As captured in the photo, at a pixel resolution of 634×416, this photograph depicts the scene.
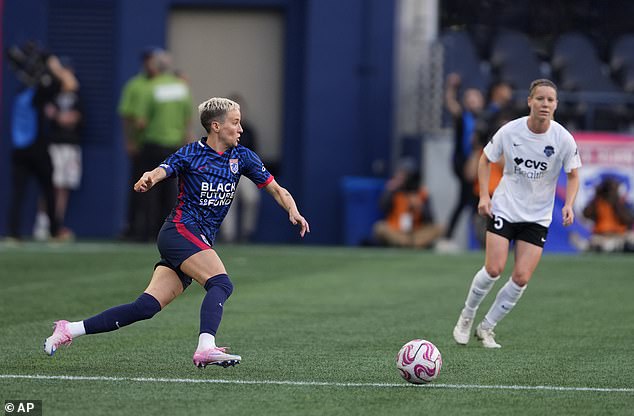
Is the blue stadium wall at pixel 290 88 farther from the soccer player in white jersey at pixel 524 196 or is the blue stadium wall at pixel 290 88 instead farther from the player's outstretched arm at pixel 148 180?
the player's outstretched arm at pixel 148 180

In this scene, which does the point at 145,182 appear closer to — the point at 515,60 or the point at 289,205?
the point at 289,205

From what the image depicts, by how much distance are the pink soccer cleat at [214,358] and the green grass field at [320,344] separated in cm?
10

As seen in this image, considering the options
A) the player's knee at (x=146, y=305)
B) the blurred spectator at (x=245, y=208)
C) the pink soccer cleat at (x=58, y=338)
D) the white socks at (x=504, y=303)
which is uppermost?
the player's knee at (x=146, y=305)

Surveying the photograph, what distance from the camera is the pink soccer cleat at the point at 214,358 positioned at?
7.63 m

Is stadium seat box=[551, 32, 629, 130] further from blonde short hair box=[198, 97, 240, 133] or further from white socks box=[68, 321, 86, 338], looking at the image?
white socks box=[68, 321, 86, 338]

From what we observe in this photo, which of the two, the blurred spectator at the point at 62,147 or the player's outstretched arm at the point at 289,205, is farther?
the blurred spectator at the point at 62,147

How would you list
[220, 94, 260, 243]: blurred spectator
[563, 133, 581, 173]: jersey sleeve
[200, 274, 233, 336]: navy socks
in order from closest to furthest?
1. [200, 274, 233, 336]: navy socks
2. [563, 133, 581, 173]: jersey sleeve
3. [220, 94, 260, 243]: blurred spectator

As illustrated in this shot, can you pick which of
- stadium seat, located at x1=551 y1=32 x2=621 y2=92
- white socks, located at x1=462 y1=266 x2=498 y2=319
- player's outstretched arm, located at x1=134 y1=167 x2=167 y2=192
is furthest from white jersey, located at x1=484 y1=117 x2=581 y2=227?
stadium seat, located at x1=551 y1=32 x2=621 y2=92

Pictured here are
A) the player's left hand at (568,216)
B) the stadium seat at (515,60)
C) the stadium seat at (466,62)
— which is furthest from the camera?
the stadium seat at (515,60)

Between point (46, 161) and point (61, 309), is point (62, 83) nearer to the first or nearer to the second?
point (46, 161)

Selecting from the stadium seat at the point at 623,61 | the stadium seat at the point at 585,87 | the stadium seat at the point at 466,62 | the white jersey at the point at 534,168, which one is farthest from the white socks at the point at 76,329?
the stadium seat at the point at 623,61

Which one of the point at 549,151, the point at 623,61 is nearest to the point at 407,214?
the point at 623,61

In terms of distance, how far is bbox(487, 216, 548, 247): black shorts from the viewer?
384 inches
